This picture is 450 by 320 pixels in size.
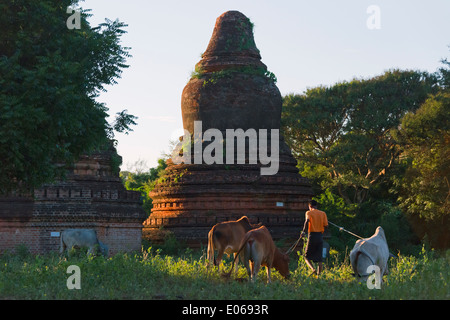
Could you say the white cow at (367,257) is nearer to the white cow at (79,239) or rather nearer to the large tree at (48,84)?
the large tree at (48,84)

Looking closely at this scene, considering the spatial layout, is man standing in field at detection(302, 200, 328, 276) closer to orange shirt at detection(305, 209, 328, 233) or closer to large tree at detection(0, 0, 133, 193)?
orange shirt at detection(305, 209, 328, 233)

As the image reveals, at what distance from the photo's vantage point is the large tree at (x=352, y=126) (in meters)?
30.8

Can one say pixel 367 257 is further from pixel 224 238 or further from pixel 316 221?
pixel 224 238

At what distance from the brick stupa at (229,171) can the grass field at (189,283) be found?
824cm

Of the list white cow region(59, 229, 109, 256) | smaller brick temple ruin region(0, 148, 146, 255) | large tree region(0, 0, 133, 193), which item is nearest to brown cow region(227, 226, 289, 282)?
large tree region(0, 0, 133, 193)

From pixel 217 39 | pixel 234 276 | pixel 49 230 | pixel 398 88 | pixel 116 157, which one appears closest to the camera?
pixel 234 276

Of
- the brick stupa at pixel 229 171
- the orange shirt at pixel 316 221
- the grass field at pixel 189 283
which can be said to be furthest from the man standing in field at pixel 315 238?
the brick stupa at pixel 229 171

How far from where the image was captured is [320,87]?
111 feet

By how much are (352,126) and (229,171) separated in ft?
38.0

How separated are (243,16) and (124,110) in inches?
413

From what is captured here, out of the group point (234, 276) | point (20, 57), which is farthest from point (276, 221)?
point (20, 57)

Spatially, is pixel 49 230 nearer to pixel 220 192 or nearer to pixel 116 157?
pixel 116 157

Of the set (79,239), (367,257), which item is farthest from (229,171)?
(367,257)

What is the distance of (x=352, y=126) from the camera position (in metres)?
32.1
